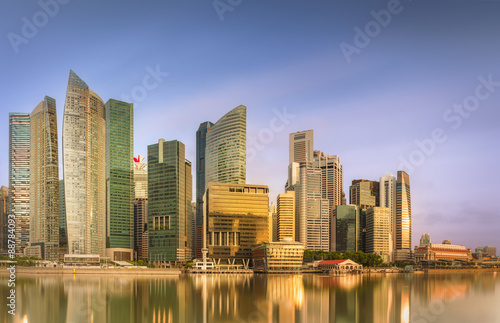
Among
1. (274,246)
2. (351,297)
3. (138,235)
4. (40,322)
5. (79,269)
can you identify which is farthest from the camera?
(138,235)

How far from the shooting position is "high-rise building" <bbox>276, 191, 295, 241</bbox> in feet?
563

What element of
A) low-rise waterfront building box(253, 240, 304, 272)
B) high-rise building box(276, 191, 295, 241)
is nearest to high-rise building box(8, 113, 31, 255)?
low-rise waterfront building box(253, 240, 304, 272)

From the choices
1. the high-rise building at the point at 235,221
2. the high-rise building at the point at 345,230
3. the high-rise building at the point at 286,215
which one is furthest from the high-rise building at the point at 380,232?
the high-rise building at the point at 235,221

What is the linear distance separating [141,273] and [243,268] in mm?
38945

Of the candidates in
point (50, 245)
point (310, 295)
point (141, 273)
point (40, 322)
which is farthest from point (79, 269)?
point (40, 322)

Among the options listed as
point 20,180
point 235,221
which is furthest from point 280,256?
point 20,180

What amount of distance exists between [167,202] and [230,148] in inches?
1118

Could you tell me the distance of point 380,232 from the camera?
183m

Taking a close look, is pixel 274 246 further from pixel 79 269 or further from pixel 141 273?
pixel 79 269

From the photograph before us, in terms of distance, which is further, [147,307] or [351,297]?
[351,297]

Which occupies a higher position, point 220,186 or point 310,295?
point 220,186

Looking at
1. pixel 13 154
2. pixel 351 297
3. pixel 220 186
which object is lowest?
pixel 351 297

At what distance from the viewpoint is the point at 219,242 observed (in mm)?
135750

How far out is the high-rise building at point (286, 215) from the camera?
563ft
